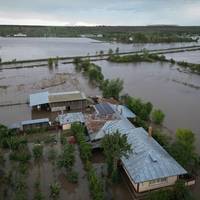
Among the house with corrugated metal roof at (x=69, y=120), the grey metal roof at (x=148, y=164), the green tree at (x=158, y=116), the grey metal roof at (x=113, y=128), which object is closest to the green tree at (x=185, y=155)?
the grey metal roof at (x=148, y=164)

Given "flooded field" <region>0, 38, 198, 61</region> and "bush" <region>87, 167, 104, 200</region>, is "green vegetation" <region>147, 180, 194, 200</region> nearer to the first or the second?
"bush" <region>87, 167, 104, 200</region>

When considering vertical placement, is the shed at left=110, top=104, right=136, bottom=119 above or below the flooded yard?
above

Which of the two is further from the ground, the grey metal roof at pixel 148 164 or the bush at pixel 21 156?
the grey metal roof at pixel 148 164

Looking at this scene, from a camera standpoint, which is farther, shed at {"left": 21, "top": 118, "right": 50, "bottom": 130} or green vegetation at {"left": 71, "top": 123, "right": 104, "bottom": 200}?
shed at {"left": 21, "top": 118, "right": 50, "bottom": 130}

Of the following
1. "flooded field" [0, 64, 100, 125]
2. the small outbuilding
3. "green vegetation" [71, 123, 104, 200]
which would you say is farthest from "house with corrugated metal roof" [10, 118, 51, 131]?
"green vegetation" [71, 123, 104, 200]

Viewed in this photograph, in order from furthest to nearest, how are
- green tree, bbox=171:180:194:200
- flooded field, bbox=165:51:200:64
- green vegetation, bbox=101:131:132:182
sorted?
flooded field, bbox=165:51:200:64 → green vegetation, bbox=101:131:132:182 → green tree, bbox=171:180:194:200

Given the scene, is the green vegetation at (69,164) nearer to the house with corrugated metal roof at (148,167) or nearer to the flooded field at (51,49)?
the house with corrugated metal roof at (148,167)

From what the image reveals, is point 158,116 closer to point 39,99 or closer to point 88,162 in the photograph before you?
point 88,162
